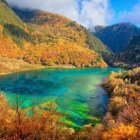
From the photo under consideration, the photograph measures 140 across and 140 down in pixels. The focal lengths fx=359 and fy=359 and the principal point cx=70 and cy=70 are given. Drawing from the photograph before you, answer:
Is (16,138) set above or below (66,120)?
above

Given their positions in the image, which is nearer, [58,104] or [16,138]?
[16,138]

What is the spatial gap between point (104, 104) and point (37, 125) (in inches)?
4378

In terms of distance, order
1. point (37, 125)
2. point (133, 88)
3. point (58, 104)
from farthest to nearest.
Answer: point (133, 88) → point (58, 104) → point (37, 125)

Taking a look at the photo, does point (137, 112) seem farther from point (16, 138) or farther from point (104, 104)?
point (104, 104)

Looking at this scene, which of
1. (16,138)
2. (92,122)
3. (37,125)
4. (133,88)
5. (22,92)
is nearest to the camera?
(16,138)

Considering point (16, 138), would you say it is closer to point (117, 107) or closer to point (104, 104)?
point (117, 107)

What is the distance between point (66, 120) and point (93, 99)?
51924mm

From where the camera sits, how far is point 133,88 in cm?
15962

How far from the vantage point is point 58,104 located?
492 feet

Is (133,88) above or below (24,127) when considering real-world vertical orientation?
below

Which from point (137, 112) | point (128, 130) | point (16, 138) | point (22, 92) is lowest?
point (22, 92)

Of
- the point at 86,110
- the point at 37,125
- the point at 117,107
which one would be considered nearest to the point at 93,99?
the point at 86,110

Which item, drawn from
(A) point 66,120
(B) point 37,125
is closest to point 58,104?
(A) point 66,120

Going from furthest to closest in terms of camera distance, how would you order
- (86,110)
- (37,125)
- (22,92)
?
(22,92) → (86,110) → (37,125)
